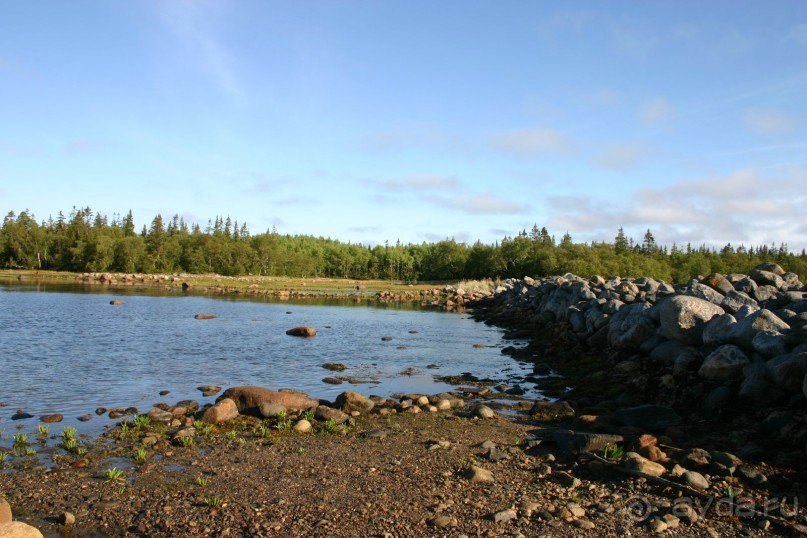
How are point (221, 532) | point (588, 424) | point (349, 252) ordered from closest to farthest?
point (221, 532), point (588, 424), point (349, 252)

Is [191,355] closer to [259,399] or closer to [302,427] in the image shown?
[259,399]

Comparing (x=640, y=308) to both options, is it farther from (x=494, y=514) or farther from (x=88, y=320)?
(x=88, y=320)

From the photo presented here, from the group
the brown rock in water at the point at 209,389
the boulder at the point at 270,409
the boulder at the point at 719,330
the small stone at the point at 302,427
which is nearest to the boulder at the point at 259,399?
the boulder at the point at 270,409

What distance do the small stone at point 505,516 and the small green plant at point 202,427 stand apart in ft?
21.9

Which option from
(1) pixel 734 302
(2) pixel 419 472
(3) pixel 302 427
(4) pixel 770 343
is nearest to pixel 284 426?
→ (3) pixel 302 427

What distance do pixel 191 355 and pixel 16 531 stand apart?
17852 mm

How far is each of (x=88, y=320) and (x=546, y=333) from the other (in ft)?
89.8

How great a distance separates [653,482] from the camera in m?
8.73

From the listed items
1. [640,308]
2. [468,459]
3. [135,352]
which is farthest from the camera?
[135,352]

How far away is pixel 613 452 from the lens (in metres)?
9.73

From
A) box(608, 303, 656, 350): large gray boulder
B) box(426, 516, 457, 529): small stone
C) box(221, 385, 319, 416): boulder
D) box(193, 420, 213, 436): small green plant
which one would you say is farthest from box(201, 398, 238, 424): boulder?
box(608, 303, 656, 350): large gray boulder

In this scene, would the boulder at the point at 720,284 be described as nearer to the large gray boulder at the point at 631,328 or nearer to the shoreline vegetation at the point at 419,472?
the large gray boulder at the point at 631,328

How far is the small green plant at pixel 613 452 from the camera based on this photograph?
969 centimetres

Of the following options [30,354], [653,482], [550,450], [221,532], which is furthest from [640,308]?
[30,354]
